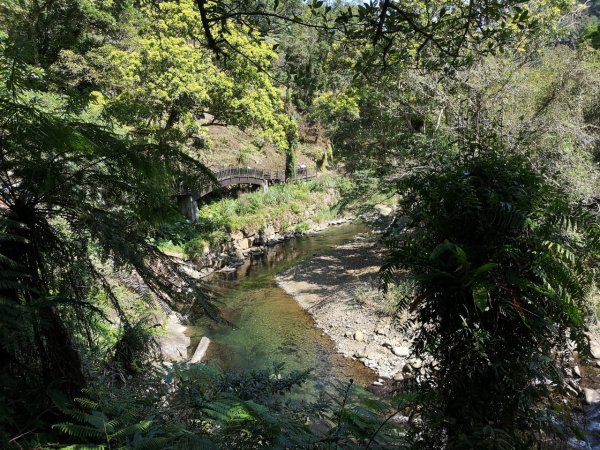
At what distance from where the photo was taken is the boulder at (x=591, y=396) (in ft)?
22.1

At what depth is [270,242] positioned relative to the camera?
1895 cm

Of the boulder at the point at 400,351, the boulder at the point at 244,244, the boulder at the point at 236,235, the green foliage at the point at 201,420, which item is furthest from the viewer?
the boulder at the point at 244,244

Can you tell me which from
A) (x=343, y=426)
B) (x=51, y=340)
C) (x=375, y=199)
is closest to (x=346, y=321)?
(x=375, y=199)

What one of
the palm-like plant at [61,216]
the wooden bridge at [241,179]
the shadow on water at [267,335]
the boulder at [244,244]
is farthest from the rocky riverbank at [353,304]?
the palm-like plant at [61,216]

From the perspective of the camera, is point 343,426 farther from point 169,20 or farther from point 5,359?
point 169,20

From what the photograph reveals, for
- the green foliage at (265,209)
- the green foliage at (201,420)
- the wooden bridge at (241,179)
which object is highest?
the green foliage at (201,420)

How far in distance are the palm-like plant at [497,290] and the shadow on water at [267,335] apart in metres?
4.13

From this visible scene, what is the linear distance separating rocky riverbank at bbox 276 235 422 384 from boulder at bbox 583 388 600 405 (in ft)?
8.31

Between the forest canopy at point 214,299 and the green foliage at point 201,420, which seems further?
Result: the forest canopy at point 214,299

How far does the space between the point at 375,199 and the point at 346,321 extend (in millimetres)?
3727

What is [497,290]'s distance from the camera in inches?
97.9

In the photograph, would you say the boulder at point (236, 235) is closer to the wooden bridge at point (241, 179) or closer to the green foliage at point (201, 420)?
the wooden bridge at point (241, 179)

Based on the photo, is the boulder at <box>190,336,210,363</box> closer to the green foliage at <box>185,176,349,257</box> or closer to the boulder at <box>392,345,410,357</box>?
the boulder at <box>392,345,410,357</box>

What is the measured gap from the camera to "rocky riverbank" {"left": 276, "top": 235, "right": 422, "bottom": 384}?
9070 millimetres
